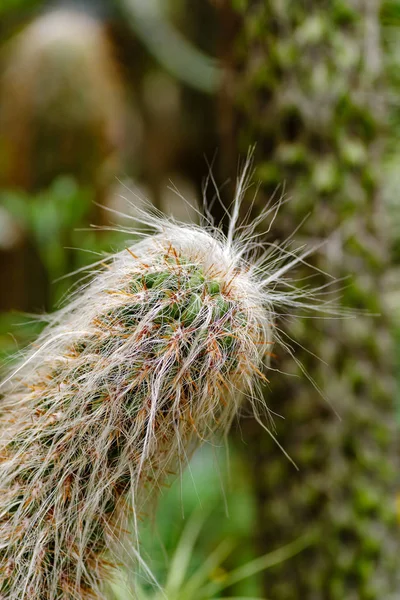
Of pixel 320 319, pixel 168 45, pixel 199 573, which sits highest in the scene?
pixel 168 45

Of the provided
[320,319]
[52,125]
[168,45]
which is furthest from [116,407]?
[168,45]

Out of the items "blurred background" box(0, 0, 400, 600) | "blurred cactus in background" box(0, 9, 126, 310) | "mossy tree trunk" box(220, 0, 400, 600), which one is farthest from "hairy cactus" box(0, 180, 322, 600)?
"blurred cactus in background" box(0, 9, 126, 310)

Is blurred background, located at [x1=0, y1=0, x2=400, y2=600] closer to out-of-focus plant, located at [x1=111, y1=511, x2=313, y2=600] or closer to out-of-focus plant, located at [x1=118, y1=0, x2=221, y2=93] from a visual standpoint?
out-of-focus plant, located at [x1=111, y1=511, x2=313, y2=600]

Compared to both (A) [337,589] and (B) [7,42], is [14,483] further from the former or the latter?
(B) [7,42]

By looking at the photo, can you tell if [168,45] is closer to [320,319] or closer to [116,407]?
[320,319]

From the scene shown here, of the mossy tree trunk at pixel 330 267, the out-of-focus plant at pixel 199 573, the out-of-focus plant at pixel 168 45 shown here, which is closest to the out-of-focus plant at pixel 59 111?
the out-of-focus plant at pixel 168 45

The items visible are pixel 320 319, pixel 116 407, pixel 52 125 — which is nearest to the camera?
pixel 116 407

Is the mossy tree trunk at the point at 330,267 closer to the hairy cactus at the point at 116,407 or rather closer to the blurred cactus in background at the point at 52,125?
the hairy cactus at the point at 116,407
